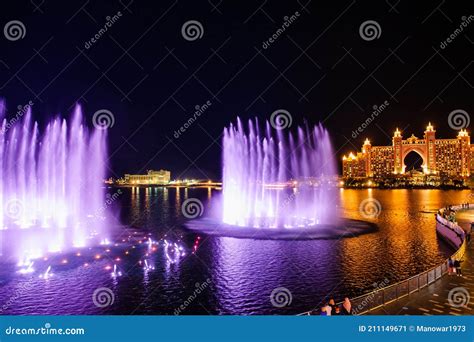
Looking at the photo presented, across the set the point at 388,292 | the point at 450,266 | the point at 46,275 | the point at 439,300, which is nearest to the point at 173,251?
the point at 46,275

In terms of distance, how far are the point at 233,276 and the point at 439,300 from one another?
8393mm

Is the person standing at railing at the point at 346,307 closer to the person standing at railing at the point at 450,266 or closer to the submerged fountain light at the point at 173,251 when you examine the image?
the person standing at railing at the point at 450,266

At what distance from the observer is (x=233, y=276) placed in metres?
18.2

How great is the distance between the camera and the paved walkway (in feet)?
38.7

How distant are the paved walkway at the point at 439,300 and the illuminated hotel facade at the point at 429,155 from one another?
15851 centimetres

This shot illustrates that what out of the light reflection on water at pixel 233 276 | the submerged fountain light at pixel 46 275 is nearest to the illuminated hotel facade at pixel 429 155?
the light reflection on water at pixel 233 276

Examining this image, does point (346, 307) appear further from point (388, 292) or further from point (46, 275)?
point (46, 275)

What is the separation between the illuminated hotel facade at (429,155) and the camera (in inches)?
6565

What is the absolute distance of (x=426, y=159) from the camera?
175 metres

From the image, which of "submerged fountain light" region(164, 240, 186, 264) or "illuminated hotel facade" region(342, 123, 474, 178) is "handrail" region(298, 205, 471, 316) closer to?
"submerged fountain light" region(164, 240, 186, 264)

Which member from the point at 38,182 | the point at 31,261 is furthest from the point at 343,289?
the point at 38,182

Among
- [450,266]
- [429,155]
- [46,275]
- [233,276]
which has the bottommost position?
[233,276]

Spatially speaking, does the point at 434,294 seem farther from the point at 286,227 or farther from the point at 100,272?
the point at 286,227

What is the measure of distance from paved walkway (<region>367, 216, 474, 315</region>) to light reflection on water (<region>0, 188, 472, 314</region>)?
3142 millimetres
